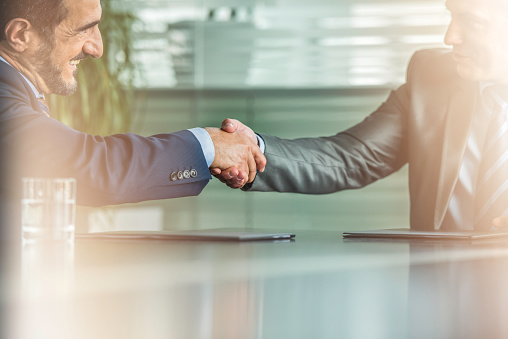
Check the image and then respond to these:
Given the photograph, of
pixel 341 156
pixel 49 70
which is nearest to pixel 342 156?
pixel 341 156

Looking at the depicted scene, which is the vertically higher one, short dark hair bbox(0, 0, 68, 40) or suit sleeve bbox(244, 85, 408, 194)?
short dark hair bbox(0, 0, 68, 40)

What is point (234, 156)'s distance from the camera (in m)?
1.74

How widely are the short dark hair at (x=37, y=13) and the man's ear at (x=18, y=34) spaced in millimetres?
12

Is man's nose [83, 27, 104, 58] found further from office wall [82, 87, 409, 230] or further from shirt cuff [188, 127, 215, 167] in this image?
office wall [82, 87, 409, 230]

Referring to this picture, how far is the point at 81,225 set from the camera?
3045 millimetres

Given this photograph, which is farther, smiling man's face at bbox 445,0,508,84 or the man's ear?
smiling man's face at bbox 445,0,508,84

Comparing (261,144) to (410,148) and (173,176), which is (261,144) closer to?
(173,176)

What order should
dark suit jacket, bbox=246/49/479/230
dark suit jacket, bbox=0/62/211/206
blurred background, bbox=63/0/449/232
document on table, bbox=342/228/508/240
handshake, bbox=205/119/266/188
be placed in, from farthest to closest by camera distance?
blurred background, bbox=63/0/449/232, dark suit jacket, bbox=246/49/479/230, handshake, bbox=205/119/266/188, dark suit jacket, bbox=0/62/211/206, document on table, bbox=342/228/508/240

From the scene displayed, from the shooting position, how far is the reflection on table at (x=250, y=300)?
364 millimetres

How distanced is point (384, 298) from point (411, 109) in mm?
1841

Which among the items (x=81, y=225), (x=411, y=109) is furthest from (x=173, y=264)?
(x=81, y=225)

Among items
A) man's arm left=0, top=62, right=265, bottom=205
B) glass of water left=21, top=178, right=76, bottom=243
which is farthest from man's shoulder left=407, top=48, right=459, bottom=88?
glass of water left=21, top=178, right=76, bottom=243

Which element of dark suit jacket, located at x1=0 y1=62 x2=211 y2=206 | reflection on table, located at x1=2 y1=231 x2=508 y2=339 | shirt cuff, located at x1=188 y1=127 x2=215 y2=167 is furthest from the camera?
shirt cuff, located at x1=188 y1=127 x2=215 y2=167

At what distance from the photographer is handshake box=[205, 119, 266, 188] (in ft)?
5.70
